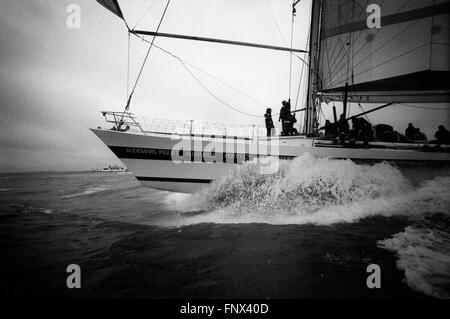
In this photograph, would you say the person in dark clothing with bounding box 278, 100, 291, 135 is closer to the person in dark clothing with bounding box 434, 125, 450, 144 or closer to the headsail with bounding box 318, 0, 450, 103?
the headsail with bounding box 318, 0, 450, 103

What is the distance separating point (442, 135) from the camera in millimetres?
8320

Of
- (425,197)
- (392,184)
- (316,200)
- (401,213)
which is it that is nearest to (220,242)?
(316,200)

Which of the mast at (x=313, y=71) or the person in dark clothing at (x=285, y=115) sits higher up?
the mast at (x=313, y=71)

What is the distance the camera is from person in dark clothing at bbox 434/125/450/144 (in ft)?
26.8

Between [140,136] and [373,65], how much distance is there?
40.4 feet

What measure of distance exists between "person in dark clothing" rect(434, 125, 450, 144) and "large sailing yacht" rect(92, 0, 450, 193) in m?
0.39

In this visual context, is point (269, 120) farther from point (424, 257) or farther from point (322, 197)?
point (424, 257)

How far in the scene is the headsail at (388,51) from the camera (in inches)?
364

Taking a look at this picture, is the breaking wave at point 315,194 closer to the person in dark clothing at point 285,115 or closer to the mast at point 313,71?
the person in dark clothing at point 285,115

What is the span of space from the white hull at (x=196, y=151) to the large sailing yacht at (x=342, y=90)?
4 centimetres

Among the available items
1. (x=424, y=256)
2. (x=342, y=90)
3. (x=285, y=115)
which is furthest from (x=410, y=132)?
(x=424, y=256)

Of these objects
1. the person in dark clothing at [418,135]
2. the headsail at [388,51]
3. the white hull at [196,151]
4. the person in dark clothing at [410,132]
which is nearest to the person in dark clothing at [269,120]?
the white hull at [196,151]
